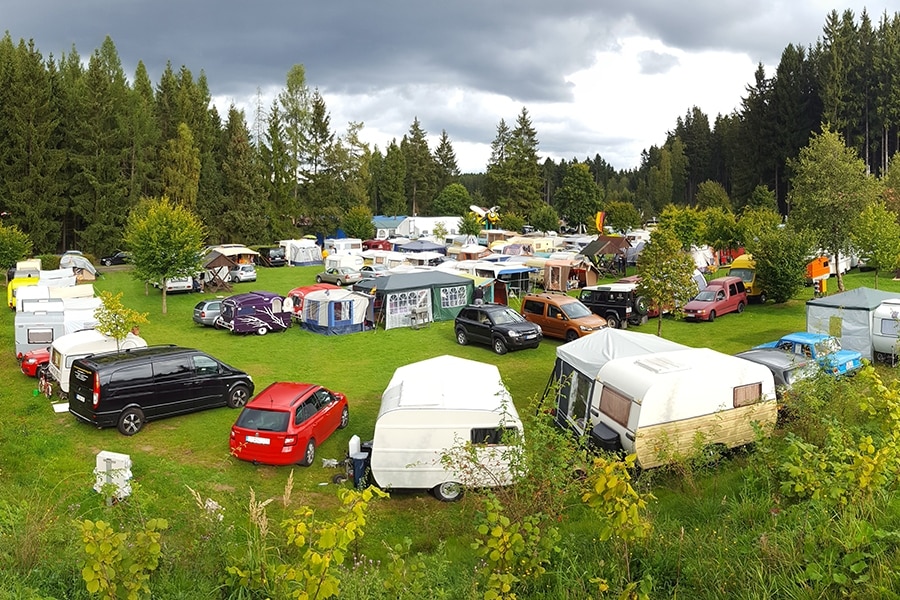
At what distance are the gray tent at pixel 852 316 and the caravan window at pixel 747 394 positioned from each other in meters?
7.36

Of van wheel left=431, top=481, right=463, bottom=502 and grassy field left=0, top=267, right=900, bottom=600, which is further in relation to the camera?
van wheel left=431, top=481, right=463, bottom=502

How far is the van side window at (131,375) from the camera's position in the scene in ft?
41.8

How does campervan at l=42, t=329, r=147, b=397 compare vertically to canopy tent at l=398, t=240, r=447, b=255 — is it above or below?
below

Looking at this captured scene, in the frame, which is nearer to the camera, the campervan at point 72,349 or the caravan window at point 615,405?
the caravan window at point 615,405

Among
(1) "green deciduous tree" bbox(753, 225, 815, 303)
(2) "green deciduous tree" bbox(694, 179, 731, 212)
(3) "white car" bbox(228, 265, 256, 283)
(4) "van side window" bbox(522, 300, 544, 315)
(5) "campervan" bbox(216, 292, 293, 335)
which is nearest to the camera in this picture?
(4) "van side window" bbox(522, 300, 544, 315)

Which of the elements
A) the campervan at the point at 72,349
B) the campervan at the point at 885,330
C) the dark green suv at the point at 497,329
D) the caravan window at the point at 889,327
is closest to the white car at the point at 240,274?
the dark green suv at the point at 497,329

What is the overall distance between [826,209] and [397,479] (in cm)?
2352

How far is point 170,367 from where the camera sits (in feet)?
44.8

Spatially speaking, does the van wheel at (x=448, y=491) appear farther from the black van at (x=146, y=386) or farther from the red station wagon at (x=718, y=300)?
the red station wagon at (x=718, y=300)

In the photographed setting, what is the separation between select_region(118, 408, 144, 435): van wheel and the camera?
41.7 ft

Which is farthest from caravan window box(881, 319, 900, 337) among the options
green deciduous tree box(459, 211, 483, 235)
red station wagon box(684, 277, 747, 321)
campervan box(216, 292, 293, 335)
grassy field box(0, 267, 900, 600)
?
green deciduous tree box(459, 211, 483, 235)

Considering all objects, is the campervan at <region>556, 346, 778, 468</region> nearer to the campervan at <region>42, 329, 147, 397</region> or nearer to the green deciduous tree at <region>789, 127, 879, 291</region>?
the campervan at <region>42, 329, 147, 397</region>

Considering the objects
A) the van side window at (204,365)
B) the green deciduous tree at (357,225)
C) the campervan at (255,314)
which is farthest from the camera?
the green deciduous tree at (357,225)

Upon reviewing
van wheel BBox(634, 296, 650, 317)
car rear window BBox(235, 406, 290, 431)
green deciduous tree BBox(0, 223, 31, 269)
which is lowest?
car rear window BBox(235, 406, 290, 431)
